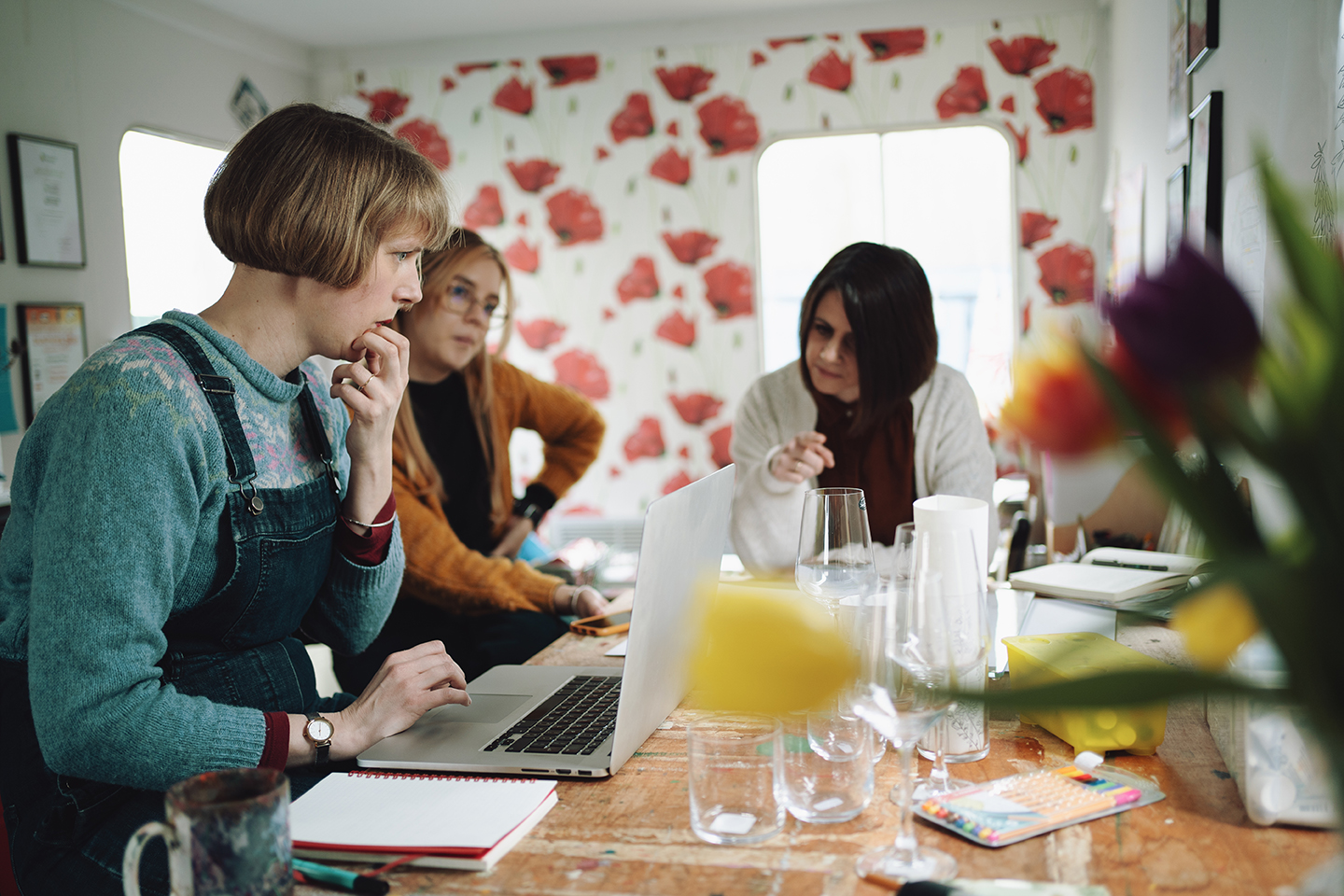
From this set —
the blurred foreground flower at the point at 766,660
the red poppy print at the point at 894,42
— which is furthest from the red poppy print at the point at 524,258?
the blurred foreground flower at the point at 766,660

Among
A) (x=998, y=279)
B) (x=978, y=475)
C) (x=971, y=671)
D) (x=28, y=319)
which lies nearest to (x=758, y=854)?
(x=971, y=671)

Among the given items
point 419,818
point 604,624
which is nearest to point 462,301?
point 604,624

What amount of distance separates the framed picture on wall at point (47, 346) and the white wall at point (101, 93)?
39 mm

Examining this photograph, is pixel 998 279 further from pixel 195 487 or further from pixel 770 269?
pixel 195 487

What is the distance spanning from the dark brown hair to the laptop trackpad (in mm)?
1190

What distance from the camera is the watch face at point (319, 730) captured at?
108cm

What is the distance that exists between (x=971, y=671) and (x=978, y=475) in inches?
54.7

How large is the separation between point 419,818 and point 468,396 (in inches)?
68.6

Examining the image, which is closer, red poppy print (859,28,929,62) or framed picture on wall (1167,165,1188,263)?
framed picture on wall (1167,165,1188,263)

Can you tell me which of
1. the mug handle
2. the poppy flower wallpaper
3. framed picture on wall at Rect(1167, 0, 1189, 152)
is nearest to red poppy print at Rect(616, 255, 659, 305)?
the poppy flower wallpaper

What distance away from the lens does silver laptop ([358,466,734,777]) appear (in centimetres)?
97

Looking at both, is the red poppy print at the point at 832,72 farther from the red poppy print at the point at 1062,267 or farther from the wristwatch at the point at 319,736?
the wristwatch at the point at 319,736

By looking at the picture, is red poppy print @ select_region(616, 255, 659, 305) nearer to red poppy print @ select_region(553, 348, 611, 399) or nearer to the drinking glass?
red poppy print @ select_region(553, 348, 611, 399)

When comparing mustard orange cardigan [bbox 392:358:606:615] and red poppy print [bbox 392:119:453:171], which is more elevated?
red poppy print [bbox 392:119:453:171]
